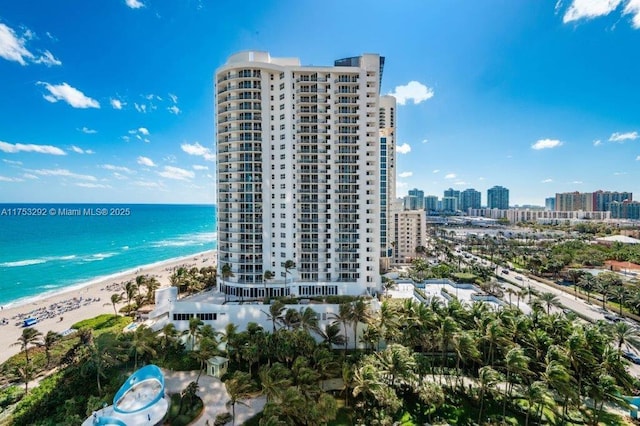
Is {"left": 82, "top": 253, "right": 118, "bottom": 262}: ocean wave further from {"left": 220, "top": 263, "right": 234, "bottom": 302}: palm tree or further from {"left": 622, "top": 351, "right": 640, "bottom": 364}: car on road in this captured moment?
{"left": 622, "top": 351, "right": 640, "bottom": 364}: car on road

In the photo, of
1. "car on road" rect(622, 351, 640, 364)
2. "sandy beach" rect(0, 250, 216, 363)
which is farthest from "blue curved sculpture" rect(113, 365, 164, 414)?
"car on road" rect(622, 351, 640, 364)

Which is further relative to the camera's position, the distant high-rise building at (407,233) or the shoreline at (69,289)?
the distant high-rise building at (407,233)

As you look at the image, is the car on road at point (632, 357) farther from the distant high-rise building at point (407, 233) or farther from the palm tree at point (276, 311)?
the distant high-rise building at point (407, 233)

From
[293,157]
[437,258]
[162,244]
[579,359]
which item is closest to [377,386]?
[579,359]

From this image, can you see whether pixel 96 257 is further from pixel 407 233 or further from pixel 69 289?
pixel 407 233

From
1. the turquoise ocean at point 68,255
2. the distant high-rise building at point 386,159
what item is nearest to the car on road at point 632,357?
the distant high-rise building at point 386,159
